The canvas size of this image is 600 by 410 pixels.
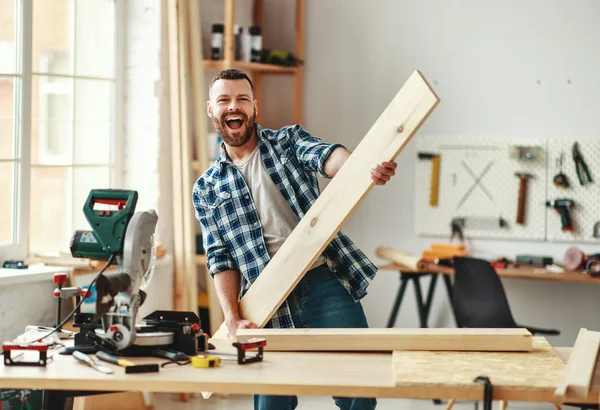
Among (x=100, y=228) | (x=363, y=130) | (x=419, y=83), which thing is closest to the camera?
(x=100, y=228)

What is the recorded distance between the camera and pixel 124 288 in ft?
7.82

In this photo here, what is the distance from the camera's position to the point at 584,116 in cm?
557

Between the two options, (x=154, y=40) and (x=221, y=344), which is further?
(x=154, y=40)

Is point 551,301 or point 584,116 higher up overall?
point 584,116

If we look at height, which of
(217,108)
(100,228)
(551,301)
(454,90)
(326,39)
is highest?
(326,39)

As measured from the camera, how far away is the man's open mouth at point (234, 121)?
293 cm

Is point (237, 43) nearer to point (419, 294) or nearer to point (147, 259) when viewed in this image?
point (419, 294)

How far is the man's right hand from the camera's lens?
2854 millimetres

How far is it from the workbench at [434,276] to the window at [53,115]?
6.44 feet

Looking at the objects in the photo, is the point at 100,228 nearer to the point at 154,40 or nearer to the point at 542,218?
the point at 154,40

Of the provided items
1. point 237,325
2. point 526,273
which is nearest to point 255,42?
point 526,273

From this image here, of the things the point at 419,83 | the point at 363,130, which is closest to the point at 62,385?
the point at 419,83

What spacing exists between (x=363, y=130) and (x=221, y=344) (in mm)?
3532

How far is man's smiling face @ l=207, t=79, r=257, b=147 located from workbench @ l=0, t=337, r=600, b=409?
0.88 meters
